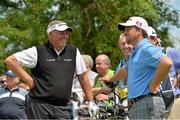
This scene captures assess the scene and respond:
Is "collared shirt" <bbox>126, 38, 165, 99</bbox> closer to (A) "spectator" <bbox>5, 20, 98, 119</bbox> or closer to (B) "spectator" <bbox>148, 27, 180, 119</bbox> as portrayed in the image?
(B) "spectator" <bbox>148, 27, 180, 119</bbox>

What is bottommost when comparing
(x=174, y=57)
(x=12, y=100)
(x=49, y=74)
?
(x=12, y=100)

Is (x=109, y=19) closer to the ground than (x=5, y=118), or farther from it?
farther from it

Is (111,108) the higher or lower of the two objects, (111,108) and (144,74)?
the lower

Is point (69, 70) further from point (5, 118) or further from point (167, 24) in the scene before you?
point (167, 24)

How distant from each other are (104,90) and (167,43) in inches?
489

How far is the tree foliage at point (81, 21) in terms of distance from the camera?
661 inches

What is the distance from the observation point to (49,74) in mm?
5965

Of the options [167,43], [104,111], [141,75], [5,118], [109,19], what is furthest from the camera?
[167,43]

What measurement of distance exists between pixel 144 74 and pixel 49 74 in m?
1.38

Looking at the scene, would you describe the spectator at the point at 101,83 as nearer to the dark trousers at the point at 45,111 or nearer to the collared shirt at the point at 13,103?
the dark trousers at the point at 45,111

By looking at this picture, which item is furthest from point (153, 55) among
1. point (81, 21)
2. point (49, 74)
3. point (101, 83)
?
point (81, 21)

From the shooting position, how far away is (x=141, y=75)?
497 cm

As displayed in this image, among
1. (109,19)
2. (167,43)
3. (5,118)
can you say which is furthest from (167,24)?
(5,118)

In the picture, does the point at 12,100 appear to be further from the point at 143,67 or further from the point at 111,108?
the point at 143,67
